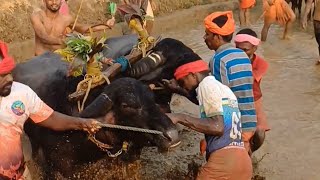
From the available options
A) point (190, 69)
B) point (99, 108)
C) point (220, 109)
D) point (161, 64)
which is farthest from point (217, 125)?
point (161, 64)

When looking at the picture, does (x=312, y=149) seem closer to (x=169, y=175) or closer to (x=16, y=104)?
(x=169, y=175)

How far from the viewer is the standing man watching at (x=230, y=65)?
4.75 meters

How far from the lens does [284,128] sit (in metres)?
7.50

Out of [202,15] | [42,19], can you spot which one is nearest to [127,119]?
[42,19]

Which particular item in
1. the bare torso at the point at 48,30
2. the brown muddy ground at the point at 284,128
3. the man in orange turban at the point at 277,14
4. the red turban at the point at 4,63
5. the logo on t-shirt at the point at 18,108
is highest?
the red turban at the point at 4,63

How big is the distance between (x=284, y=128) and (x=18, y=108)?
14.1 ft

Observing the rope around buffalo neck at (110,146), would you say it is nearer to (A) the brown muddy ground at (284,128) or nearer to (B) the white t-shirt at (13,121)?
(B) the white t-shirt at (13,121)

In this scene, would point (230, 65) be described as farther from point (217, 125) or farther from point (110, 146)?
point (110, 146)

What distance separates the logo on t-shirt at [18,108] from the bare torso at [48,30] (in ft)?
8.52

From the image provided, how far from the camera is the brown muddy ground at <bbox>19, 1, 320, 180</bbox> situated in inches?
250

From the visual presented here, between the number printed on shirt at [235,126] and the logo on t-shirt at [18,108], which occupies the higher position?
the logo on t-shirt at [18,108]

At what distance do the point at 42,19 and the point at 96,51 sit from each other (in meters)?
1.78

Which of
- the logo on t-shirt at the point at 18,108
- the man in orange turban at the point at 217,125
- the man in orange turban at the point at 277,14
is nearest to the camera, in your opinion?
the logo on t-shirt at the point at 18,108

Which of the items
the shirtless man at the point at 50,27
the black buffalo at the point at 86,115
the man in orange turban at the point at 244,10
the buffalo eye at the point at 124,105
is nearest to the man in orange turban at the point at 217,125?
the black buffalo at the point at 86,115
